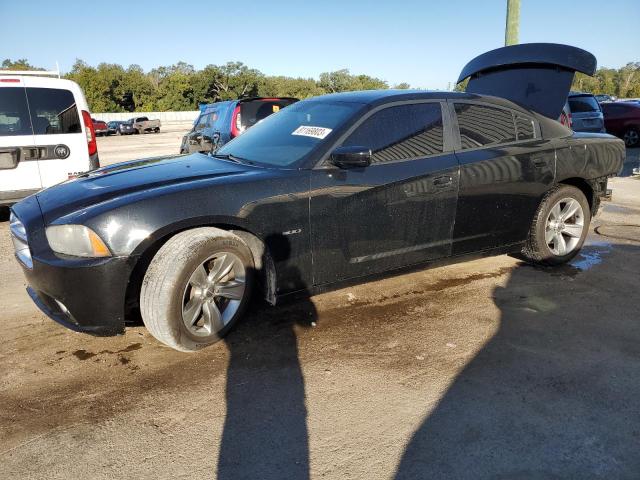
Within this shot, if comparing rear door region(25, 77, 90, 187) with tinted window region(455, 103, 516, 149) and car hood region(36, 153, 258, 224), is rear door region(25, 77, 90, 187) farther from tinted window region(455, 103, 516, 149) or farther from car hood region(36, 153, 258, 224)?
tinted window region(455, 103, 516, 149)

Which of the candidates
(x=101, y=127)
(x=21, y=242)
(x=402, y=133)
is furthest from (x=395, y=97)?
(x=101, y=127)

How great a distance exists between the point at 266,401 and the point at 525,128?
323 cm

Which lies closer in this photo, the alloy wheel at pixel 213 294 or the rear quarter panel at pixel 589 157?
the alloy wheel at pixel 213 294

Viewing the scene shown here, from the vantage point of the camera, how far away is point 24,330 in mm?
3430

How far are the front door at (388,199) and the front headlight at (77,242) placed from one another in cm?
129

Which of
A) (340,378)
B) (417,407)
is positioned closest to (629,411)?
(417,407)

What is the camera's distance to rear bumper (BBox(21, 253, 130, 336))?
2678 millimetres

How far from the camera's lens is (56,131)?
6.07m

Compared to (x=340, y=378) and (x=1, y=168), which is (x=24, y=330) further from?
(x=1, y=168)

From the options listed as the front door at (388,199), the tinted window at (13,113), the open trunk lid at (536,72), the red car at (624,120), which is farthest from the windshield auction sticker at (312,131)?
the red car at (624,120)

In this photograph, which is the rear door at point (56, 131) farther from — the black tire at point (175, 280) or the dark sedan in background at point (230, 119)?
the black tire at point (175, 280)

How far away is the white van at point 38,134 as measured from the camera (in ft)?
19.0

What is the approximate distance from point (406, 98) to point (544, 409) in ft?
7.72

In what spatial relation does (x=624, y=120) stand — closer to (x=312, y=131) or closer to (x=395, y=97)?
(x=395, y=97)
